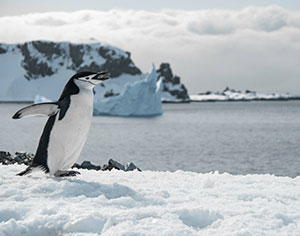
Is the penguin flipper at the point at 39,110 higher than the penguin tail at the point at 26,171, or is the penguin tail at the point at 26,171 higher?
the penguin flipper at the point at 39,110

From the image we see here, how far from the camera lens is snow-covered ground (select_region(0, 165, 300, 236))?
162 inches

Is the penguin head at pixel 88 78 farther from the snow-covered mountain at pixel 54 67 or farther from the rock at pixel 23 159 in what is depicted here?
the snow-covered mountain at pixel 54 67

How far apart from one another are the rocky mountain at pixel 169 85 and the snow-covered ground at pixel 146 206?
16202 centimetres

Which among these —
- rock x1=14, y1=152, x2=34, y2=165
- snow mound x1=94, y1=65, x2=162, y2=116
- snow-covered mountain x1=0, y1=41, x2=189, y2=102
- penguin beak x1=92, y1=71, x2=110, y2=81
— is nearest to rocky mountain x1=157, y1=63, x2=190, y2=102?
snow-covered mountain x1=0, y1=41, x2=189, y2=102

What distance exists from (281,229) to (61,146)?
289 centimetres

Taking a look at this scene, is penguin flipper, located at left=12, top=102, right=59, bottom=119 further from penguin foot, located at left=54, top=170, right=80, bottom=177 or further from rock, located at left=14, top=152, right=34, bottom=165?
rock, located at left=14, top=152, right=34, bottom=165

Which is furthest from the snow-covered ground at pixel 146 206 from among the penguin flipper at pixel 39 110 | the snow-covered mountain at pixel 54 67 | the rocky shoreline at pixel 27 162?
the snow-covered mountain at pixel 54 67

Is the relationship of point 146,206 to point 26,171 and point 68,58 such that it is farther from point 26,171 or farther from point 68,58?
point 68,58

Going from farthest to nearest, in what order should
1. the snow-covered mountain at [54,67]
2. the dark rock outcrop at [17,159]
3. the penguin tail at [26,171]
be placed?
the snow-covered mountain at [54,67] → the dark rock outcrop at [17,159] → the penguin tail at [26,171]

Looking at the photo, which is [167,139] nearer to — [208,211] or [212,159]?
[212,159]

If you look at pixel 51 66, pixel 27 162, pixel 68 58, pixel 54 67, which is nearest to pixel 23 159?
pixel 27 162

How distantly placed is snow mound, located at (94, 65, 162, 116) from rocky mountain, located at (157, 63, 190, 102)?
4374 inches

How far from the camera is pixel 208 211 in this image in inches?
175

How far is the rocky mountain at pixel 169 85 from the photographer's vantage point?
550 feet
